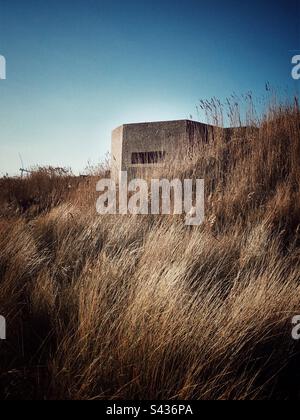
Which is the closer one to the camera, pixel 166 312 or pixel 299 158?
pixel 166 312

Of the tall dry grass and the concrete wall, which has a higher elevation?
the concrete wall

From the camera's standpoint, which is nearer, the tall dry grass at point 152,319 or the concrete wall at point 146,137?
the tall dry grass at point 152,319

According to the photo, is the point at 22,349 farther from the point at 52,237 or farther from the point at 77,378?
the point at 52,237

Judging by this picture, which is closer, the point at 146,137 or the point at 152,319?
the point at 152,319

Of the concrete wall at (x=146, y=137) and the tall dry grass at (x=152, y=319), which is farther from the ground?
the concrete wall at (x=146, y=137)

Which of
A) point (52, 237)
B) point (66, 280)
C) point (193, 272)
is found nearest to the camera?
point (66, 280)

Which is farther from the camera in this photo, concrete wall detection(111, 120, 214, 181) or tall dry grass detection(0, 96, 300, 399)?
concrete wall detection(111, 120, 214, 181)

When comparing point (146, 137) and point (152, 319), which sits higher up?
point (146, 137)

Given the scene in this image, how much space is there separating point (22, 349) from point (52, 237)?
181cm

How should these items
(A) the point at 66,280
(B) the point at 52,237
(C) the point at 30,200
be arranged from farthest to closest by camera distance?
(C) the point at 30,200 → (B) the point at 52,237 → (A) the point at 66,280

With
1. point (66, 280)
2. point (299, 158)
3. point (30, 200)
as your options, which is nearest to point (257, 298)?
point (66, 280)

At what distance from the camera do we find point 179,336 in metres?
1.25
